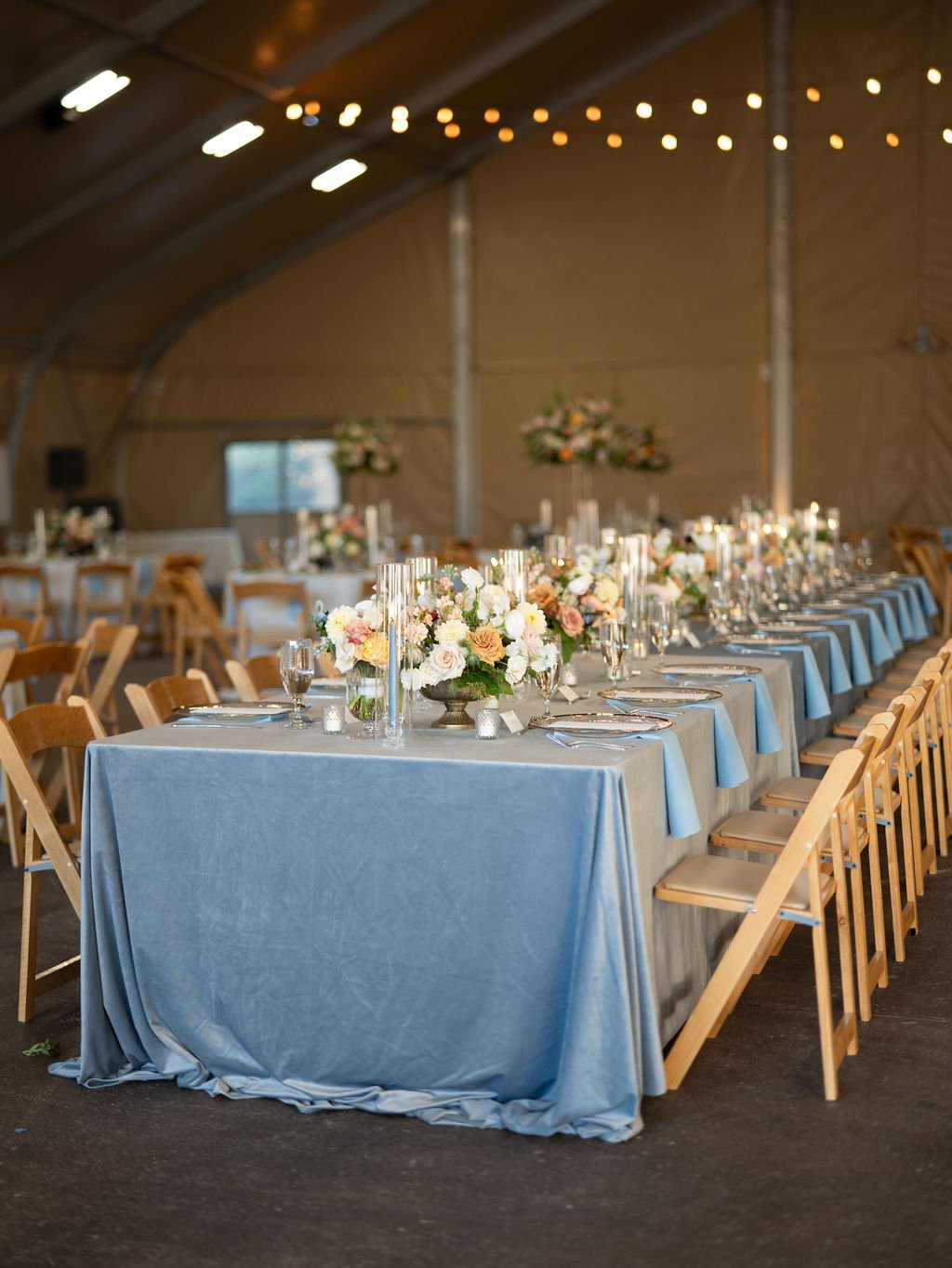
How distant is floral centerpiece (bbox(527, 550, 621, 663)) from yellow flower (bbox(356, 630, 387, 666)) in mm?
850

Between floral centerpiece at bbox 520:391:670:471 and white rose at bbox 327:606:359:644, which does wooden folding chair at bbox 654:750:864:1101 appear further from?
floral centerpiece at bbox 520:391:670:471

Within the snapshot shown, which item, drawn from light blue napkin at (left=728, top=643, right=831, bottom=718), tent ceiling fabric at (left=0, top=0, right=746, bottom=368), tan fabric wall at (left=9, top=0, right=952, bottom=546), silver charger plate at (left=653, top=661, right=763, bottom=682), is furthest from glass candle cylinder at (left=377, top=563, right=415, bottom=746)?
tan fabric wall at (left=9, top=0, right=952, bottom=546)

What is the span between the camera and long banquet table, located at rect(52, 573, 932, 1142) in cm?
327

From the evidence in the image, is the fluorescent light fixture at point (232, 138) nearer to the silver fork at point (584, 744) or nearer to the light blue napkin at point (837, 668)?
the light blue napkin at point (837, 668)

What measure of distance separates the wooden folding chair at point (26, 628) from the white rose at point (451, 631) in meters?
3.38

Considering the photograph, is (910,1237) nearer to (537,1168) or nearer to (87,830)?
(537,1168)

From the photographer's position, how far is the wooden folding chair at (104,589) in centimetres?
1194

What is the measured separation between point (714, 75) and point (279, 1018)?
49.1ft

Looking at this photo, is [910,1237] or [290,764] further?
[290,764]

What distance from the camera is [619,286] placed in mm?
17266

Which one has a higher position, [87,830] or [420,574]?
[420,574]

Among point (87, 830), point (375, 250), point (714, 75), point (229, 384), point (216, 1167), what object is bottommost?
point (216, 1167)

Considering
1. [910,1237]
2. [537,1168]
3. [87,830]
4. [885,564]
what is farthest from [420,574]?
[885,564]

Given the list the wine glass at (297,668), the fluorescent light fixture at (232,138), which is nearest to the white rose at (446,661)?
Answer: the wine glass at (297,668)
